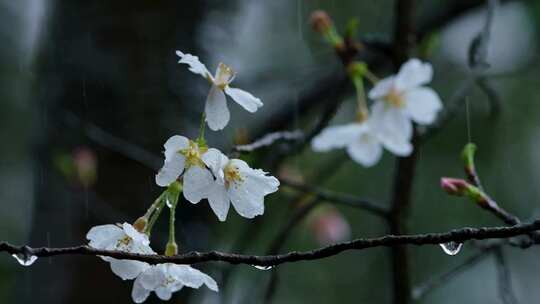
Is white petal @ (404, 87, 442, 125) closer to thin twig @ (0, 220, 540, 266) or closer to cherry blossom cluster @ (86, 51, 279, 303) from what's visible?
cherry blossom cluster @ (86, 51, 279, 303)

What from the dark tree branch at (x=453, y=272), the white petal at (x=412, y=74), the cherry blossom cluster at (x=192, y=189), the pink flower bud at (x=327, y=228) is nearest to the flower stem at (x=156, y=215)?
the cherry blossom cluster at (x=192, y=189)

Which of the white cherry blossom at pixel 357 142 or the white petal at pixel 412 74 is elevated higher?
the white petal at pixel 412 74

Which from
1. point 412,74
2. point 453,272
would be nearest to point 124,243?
point 453,272

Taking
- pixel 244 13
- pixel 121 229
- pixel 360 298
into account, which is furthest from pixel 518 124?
pixel 121 229

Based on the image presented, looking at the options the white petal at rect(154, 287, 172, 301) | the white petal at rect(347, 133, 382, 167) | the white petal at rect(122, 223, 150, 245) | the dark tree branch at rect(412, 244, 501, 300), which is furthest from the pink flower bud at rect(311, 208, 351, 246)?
the white petal at rect(122, 223, 150, 245)

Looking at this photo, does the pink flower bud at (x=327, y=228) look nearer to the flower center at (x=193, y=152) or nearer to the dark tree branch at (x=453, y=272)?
the dark tree branch at (x=453, y=272)

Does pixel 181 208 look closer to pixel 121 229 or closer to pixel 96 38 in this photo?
pixel 96 38
